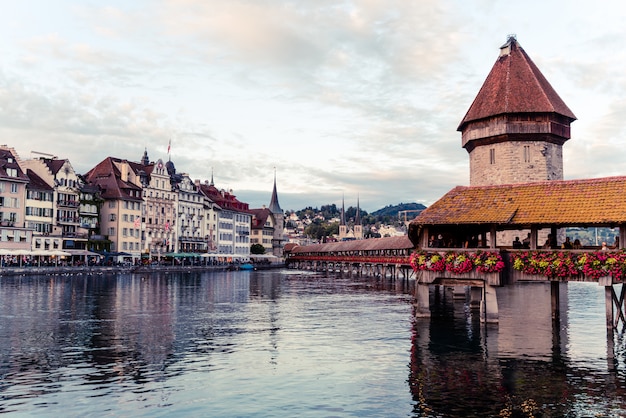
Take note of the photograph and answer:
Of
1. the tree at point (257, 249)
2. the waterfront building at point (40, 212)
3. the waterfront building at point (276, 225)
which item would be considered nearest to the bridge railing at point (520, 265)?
the waterfront building at point (40, 212)

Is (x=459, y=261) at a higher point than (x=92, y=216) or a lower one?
lower

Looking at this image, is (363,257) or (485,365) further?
(363,257)

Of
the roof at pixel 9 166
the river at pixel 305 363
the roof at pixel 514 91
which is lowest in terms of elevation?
the river at pixel 305 363

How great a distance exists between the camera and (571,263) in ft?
83.6

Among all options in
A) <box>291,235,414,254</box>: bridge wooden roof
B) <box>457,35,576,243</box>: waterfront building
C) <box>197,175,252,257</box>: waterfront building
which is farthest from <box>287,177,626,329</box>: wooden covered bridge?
<box>197,175,252,257</box>: waterfront building

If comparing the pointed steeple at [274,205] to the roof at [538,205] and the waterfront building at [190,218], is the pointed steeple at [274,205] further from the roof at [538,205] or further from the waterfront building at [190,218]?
the roof at [538,205]

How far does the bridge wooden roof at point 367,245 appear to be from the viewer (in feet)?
302

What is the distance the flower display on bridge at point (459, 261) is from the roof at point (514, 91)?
35746 millimetres

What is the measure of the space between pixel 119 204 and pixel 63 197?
10955mm

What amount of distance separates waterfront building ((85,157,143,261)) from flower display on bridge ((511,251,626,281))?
82793mm

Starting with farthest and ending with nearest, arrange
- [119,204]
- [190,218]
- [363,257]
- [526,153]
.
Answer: [190,218]
[119,204]
[363,257]
[526,153]

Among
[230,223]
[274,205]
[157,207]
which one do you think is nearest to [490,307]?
[157,207]

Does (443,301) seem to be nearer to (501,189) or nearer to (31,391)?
(501,189)

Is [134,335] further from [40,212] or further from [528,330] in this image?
[40,212]
